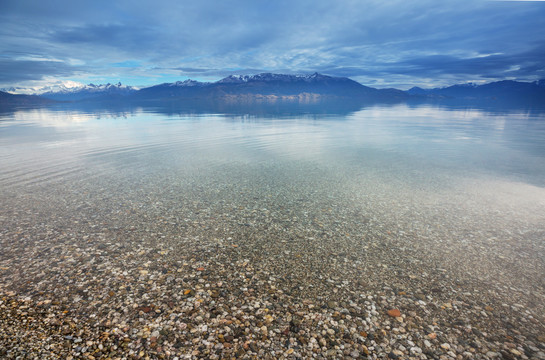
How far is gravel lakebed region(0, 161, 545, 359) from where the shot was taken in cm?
740

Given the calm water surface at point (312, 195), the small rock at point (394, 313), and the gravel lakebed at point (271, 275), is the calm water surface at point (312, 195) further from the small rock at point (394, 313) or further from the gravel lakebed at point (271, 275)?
the small rock at point (394, 313)

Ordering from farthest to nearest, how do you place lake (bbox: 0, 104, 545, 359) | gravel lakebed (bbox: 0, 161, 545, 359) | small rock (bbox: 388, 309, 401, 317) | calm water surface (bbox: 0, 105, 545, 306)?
calm water surface (bbox: 0, 105, 545, 306)
small rock (bbox: 388, 309, 401, 317)
lake (bbox: 0, 104, 545, 359)
gravel lakebed (bbox: 0, 161, 545, 359)

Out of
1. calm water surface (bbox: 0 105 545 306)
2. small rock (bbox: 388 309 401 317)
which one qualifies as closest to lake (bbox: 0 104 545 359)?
small rock (bbox: 388 309 401 317)

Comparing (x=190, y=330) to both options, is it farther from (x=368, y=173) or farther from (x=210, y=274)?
(x=368, y=173)

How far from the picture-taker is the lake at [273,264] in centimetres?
752

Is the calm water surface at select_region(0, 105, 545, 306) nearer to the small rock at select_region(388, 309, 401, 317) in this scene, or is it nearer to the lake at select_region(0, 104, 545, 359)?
the lake at select_region(0, 104, 545, 359)

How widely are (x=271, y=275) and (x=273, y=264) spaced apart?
0.72m

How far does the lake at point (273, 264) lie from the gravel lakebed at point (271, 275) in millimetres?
59

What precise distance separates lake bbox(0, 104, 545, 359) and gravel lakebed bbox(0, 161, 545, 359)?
0.06 m

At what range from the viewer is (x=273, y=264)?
11.0m

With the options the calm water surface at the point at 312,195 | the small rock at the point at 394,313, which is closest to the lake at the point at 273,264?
the small rock at the point at 394,313

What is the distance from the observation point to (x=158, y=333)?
24.7 feet

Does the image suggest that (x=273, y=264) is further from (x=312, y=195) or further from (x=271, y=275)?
(x=312, y=195)

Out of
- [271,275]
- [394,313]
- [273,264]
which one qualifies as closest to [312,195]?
[273,264]
